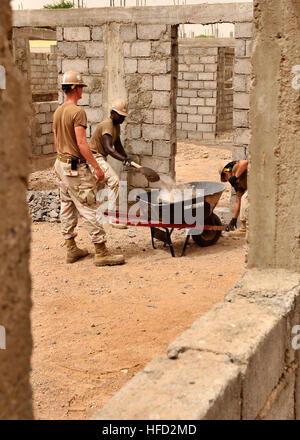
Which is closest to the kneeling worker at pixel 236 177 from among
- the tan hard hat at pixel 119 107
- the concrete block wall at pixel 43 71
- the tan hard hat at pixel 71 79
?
the tan hard hat at pixel 119 107

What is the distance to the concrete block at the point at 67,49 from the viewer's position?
8.70m

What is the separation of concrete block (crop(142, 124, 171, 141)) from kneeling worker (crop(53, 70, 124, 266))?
2.03 m

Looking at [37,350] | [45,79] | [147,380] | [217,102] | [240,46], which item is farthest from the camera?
[45,79]

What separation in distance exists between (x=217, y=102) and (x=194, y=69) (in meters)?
1.16

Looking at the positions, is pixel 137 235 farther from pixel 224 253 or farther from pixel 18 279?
pixel 18 279

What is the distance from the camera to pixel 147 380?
7.43 feet

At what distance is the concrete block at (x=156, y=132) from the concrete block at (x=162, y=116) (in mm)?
72

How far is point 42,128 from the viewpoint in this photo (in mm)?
12492

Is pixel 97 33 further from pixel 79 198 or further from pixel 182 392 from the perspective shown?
pixel 182 392

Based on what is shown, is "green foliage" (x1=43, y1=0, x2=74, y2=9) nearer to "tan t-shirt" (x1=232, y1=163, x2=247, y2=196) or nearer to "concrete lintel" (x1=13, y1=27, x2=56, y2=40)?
"concrete lintel" (x1=13, y1=27, x2=56, y2=40)

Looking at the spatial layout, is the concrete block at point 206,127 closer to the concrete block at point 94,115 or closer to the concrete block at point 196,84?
the concrete block at point 196,84

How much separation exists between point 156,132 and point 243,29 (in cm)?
187
